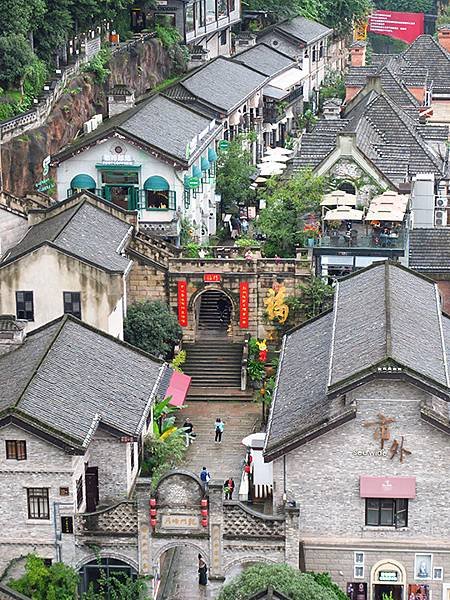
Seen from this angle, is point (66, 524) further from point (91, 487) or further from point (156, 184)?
point (156, 184)

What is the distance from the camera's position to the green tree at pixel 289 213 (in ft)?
297

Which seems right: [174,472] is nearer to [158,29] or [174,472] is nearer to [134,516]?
[134,516]

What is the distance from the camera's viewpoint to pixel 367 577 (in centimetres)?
5806

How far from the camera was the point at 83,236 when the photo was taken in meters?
79.1

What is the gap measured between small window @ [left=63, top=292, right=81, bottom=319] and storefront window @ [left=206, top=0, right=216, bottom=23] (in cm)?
7586

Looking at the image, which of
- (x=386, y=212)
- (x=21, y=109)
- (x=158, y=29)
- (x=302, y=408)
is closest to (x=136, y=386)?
(x=302, y=408)

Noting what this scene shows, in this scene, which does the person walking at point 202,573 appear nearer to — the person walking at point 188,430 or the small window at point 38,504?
the small window at point 38,504

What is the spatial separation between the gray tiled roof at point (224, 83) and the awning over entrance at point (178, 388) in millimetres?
37857

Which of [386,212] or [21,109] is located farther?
[21,109]

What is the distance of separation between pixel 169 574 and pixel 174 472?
6418 mm

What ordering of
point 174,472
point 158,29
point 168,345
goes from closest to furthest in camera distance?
point 174,472 → point 168,345 → point 158,29

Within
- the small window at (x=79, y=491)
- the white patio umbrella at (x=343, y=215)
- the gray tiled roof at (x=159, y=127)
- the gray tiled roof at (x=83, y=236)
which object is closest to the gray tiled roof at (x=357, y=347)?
the small window at (x=79, y=491)

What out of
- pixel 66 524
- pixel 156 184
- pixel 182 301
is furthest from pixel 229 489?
pixel 156 184

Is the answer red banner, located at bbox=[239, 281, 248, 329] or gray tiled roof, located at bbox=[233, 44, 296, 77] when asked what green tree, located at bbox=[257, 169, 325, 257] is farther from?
gray tiled roof, located at bbox=[233, 44, 296, 77]
